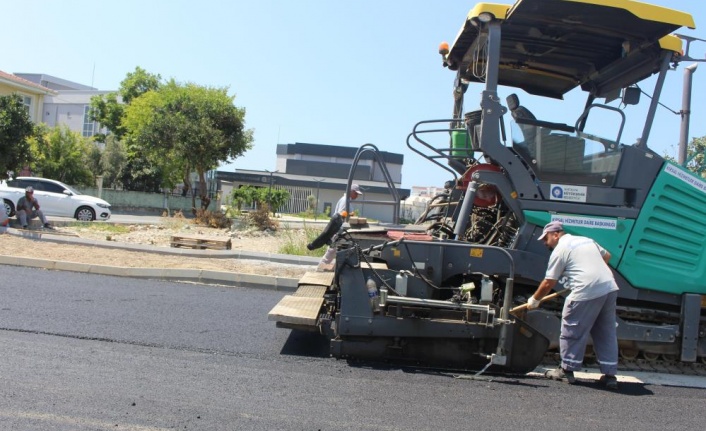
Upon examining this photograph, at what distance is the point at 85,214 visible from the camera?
19844 millimetres

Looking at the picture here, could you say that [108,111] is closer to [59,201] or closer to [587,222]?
[59,201]

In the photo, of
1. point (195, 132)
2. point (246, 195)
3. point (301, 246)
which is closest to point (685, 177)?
point (301, 246)

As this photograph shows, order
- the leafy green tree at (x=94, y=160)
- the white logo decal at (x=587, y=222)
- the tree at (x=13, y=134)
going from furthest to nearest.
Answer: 1. the leafy green tree at (x=94, y=160)
2. the tree at (x=13, y=134)
3. the white logo decal at (x=587, y=222)

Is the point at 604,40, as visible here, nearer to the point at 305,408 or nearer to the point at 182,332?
the point at 305,408

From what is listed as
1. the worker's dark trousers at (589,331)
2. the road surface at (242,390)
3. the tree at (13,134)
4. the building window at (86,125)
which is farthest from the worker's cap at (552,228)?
the building window at (86,125)

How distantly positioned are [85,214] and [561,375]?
59.5 feet

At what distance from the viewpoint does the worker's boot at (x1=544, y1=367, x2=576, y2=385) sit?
5.07 metres

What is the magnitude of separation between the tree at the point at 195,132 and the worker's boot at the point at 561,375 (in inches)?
833

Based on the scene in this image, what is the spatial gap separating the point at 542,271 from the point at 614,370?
0.99 meters

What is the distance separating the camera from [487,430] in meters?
3.84

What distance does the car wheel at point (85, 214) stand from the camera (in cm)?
1980

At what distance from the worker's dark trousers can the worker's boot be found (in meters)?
0.06

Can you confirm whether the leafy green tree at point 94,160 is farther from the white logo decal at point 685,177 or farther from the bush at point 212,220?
the white logo decal at point 685,177

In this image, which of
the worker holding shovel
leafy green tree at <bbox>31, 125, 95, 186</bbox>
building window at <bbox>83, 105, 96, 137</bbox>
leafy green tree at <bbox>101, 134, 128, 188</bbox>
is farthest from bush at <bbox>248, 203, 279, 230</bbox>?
building window at <bbox>83, 105, 96, 137</bbox>
